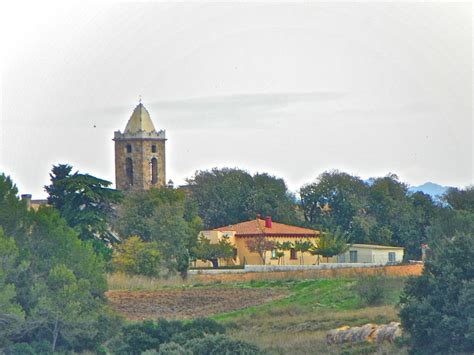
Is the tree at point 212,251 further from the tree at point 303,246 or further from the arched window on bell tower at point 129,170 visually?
the arched window on bell tower at point 129,170

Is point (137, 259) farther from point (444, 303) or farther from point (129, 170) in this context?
point (129, 170)

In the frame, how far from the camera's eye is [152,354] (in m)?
40.7

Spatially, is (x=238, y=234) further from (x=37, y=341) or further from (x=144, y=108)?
(x=144, y=108)

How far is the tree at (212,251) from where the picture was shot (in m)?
74.7

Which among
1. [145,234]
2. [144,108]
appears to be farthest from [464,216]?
[144,108]

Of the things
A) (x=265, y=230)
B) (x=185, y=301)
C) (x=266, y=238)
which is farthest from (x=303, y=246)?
(x=185, y=301)

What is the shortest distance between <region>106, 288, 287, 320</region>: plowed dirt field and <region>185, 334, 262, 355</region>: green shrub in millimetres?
12490

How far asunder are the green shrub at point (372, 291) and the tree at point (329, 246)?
2050 cm

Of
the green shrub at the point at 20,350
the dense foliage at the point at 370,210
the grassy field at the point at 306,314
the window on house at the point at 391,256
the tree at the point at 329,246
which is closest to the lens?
the grassy field at the point at 306,314

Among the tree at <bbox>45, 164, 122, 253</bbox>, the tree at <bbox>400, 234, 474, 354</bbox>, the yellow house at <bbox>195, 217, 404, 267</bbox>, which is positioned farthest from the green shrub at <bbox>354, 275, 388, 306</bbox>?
the yellow house at <bbox>195, 217, 404, 267</bbox>

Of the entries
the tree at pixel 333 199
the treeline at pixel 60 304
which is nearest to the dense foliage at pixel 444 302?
the treeline at pixel 60 304

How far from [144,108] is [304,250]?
40.6m

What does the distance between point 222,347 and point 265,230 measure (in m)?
37.6

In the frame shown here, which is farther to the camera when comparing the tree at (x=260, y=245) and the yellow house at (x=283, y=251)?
the tree at (x=260, y=245)
